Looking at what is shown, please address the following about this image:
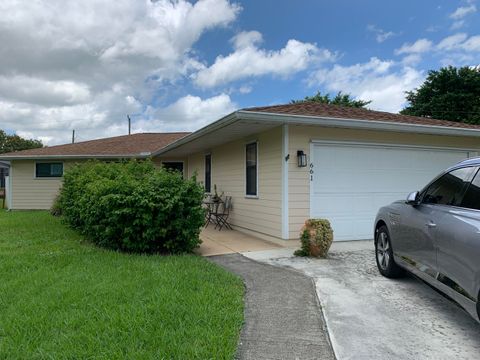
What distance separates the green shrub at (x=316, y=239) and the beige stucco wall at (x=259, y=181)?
1.25 meters

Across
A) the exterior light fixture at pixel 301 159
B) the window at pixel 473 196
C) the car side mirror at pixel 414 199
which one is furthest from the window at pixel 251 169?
the window at pixel 473 196

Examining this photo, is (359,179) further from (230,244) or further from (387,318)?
(387,318)

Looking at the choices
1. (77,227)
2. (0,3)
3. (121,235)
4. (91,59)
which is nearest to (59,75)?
(91,59)

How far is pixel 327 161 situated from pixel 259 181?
1.71 m

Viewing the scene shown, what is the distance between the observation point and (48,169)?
17391 millimetres

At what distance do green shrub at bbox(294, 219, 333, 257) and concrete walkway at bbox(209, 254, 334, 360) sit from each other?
104 centimetres

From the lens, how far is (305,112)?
7602 millimetres

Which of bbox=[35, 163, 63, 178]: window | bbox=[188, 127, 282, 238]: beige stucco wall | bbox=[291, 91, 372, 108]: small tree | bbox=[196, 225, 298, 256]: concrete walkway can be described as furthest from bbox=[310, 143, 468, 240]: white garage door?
bbox=[291, 91, 372, 108]: small tree

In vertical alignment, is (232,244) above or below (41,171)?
below

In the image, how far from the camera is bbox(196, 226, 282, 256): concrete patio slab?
707 cm

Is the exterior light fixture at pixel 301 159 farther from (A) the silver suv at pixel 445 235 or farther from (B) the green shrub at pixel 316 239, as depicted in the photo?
(A) the silver suv at pixel 445 235

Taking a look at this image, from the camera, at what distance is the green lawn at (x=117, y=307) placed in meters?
2.85

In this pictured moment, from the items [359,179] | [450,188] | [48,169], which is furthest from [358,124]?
[48,169]

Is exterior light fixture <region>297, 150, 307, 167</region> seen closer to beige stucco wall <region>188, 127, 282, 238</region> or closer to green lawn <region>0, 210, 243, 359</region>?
beige stucco wall <region>188, 127, 282, 238</region>
